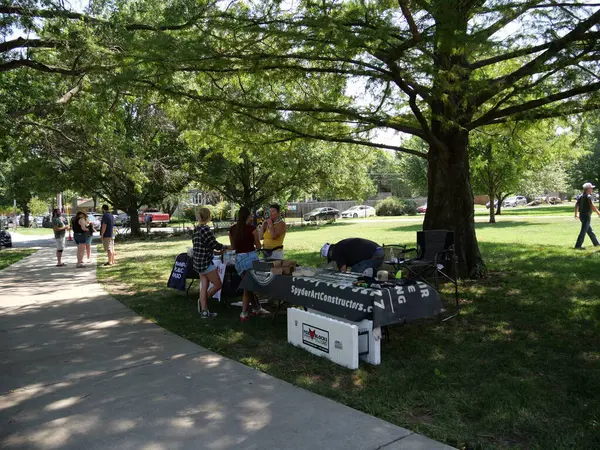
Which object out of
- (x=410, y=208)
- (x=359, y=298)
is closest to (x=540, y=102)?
(x=359, y=298)

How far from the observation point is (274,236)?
7.84m

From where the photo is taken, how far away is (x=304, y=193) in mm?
30922

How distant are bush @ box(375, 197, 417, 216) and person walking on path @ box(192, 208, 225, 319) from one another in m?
41.5

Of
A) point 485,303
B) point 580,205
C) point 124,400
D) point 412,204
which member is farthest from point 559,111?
point 412,204

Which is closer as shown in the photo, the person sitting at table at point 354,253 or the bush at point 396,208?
the person sitting at table at point 354,253

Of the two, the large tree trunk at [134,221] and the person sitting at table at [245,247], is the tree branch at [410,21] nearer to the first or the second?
the person sitting at table at [245,247]

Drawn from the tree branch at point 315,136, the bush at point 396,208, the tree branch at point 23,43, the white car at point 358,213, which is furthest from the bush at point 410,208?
the tree branch at point 23,43

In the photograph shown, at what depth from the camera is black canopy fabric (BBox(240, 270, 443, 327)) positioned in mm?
4812

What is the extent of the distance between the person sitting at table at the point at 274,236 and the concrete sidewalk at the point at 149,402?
2.22m

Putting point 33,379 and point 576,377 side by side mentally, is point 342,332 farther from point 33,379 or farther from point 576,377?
point 33,379

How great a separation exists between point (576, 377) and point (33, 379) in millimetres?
5231

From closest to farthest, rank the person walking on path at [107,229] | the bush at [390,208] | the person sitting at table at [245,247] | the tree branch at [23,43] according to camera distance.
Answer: the person sitting at table at [245,247]
the tree branch at [23,43]
the person walking on path at [107,229]
the bush at [390,208]

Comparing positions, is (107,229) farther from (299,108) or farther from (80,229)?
(299,108)

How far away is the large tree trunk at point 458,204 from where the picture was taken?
9.27m
